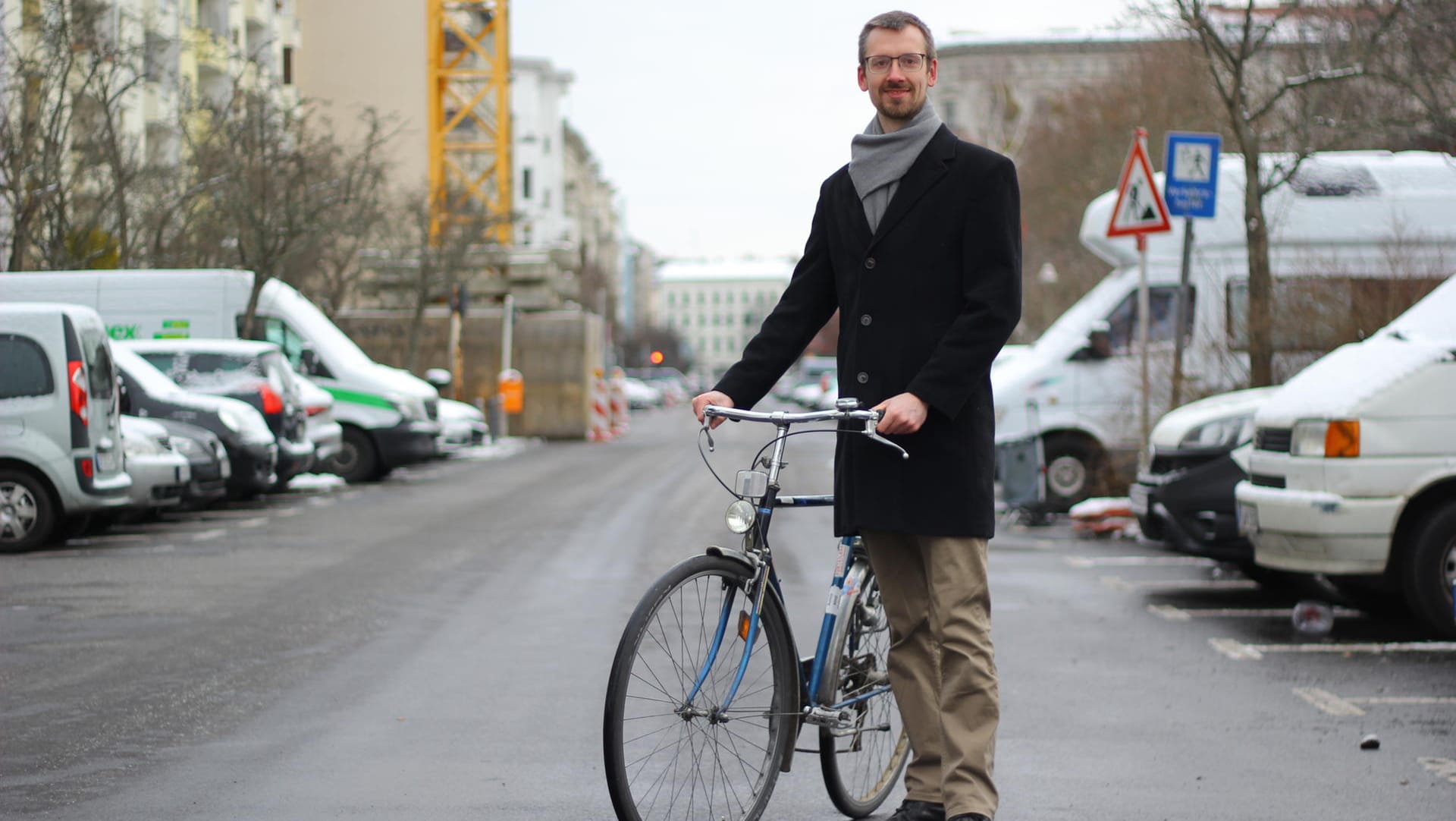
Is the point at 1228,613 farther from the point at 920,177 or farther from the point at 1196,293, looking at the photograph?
the point at 1196,293

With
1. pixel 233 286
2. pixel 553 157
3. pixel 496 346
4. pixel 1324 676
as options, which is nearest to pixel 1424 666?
pixel 1324 676

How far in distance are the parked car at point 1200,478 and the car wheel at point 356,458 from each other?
491 inches

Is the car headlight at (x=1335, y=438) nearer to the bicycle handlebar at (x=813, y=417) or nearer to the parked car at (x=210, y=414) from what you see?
the bicycle handlebar at (x=813, y=417)

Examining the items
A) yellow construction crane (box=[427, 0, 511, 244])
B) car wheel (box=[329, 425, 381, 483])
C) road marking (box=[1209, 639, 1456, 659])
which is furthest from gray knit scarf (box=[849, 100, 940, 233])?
yellow construction crane (box=[427, 0, 511, 244])

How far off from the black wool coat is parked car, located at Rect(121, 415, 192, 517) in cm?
1071

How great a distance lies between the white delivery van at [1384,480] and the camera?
27.9 ft

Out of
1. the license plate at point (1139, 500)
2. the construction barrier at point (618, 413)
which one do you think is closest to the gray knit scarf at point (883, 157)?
the license plate at point (1139, 500)

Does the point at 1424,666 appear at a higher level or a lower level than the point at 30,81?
lower

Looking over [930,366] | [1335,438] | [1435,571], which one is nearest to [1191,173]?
[1335,438]

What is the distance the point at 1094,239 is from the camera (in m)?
18.3

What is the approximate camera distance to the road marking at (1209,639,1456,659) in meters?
8.54

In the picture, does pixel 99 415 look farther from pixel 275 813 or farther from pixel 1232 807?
pixel 1232 807

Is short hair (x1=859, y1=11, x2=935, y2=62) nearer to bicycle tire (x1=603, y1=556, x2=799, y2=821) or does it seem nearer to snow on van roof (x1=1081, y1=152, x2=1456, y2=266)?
bicycle tire (x1=603, y1=556, x2=799, y2=821)

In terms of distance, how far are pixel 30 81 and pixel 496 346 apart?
17.7 metres
